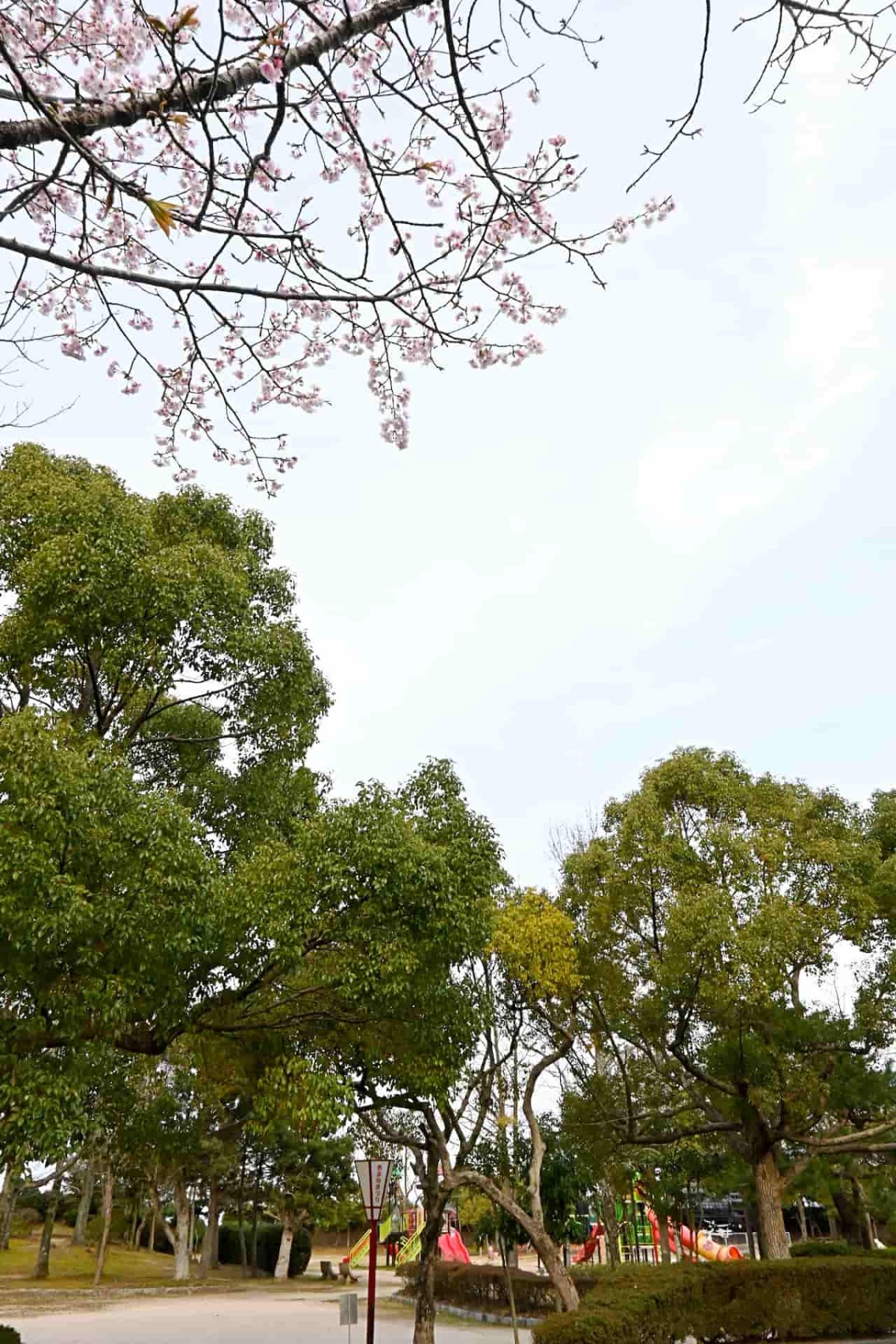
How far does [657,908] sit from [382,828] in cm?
591

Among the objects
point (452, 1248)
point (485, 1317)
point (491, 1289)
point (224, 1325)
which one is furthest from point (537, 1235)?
point (452, 1248)

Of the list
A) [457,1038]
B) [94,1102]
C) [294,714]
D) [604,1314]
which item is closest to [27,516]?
[294,714]

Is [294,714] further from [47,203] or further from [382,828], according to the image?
[47,203]

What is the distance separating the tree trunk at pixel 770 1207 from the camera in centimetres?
1154

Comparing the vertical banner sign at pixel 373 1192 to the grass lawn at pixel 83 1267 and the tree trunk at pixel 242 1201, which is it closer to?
the grass lawn at pixel 83 1267

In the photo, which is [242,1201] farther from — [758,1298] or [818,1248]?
[758,1298]

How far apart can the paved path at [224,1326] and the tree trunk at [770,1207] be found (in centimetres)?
370

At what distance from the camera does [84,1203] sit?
27.2 metres

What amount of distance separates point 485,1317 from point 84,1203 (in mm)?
16821

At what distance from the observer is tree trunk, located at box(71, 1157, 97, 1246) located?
24.8 metres

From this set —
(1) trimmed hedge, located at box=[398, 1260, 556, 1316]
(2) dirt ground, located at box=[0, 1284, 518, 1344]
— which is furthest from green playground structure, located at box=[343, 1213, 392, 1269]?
(1) trimmed hedge, located at box=[398, 1260, 556, 1316]

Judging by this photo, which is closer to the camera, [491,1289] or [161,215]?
[161,215]

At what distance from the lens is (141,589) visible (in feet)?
23.0

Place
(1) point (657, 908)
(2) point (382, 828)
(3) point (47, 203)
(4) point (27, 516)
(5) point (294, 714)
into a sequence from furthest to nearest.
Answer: (1) point (657, 908) < (5) point (294, 714) < (4) point (27, 516) < (2) point (382, 828) < (3) point (47, 203)
